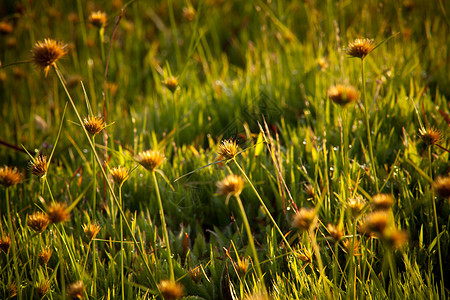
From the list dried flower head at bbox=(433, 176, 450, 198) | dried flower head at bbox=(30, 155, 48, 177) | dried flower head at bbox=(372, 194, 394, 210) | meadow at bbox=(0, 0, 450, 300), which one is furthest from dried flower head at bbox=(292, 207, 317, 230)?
dried flower head at bbox=(30, 155, 48, 177)

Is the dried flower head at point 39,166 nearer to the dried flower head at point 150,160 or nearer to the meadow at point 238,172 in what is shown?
the meadow at point 238,172

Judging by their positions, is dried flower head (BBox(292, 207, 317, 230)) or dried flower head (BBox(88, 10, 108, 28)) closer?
dried flower head (BBox(292, 207, 317, 230))

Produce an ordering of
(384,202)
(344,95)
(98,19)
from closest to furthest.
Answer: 1. (384,202)
2. (344,95)
3. (98,19)

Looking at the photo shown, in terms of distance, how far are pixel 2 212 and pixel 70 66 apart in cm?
165

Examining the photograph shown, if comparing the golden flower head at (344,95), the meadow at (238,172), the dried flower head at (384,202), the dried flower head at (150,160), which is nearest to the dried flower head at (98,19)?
the meadow at (238,172)

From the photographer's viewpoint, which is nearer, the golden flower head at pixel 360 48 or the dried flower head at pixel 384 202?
the dried flower head at pixel 384 202

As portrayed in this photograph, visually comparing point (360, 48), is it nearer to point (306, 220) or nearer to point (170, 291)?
point (306, 220)

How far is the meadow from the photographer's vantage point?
3.42 ft

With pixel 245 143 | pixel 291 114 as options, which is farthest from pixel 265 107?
pixel 245 143

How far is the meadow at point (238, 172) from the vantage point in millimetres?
1042

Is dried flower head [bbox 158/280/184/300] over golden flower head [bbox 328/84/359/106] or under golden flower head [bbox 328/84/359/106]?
under

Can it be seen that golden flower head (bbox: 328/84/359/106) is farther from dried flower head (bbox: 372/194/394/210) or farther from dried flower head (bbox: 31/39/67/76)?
dried flower head (bbox: 31/39/67/76)

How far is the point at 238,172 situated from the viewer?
5.21 feet

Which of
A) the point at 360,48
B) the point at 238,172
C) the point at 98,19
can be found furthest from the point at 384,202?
the point at 98,19
